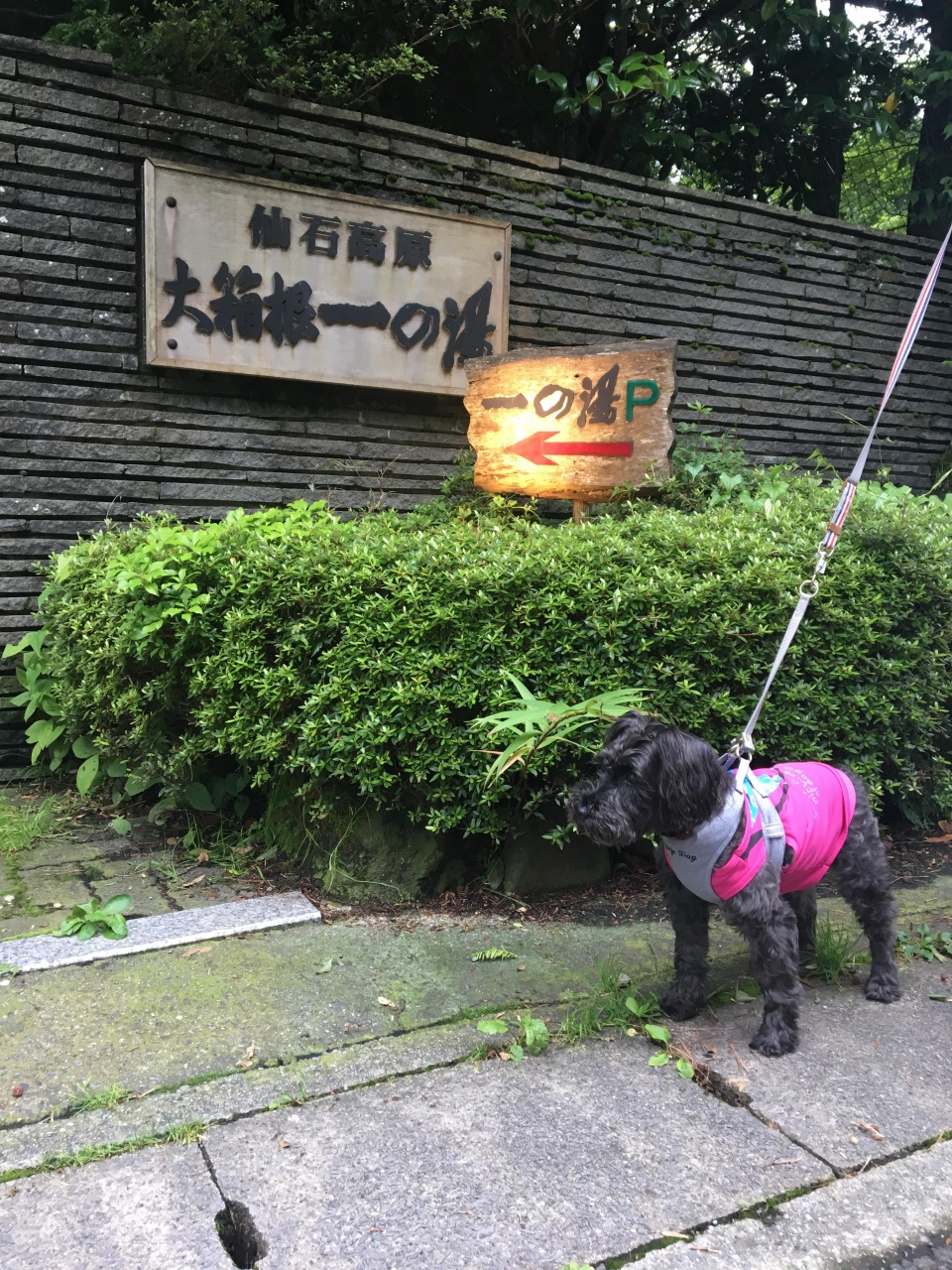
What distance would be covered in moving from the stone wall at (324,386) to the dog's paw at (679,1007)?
179 inches

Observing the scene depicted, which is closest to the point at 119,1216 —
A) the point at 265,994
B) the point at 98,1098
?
the point at 98,1098

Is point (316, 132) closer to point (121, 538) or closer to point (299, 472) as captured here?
point (299, 472)

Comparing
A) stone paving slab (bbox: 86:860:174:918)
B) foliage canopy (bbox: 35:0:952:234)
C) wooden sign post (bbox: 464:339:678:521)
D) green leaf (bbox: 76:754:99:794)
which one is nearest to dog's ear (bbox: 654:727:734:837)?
stone paving slab (bbox: 86:860:174:918)

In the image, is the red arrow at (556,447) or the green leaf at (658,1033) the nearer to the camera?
the green leaf at (658,1033)

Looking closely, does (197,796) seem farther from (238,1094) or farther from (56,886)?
(238,1094)

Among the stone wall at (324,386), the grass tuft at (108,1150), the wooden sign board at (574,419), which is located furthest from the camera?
the stone wall at (324,386)

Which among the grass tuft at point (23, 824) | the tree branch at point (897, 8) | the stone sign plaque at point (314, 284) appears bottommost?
the grass tuft at point (23, 824)

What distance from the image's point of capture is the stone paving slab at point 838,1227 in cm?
204

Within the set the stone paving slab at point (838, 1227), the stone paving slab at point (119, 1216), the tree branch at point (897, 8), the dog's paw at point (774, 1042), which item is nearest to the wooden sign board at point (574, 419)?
the dog's paw at point (774, 1042)

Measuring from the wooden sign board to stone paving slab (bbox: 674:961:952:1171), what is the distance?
3.14 meters

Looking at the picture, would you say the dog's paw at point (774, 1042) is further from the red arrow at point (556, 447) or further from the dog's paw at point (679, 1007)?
the red arrow at point (556, 447)

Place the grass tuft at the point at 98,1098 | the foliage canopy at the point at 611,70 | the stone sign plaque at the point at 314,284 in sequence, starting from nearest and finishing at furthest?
the grass tuft at the point at 98,1098 → the stone sign plaque at the point at 314,284 → the foliage canopy at the point at 611,70

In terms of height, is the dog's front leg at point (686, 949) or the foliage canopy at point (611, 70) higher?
the foliage canopy at point (611, 70)

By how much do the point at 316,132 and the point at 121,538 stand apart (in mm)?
3334
